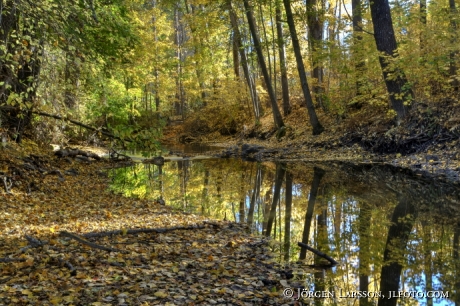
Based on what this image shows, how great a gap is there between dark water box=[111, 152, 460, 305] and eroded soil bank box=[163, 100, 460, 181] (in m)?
1.06

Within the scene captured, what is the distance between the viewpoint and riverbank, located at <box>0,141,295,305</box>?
12.4 feet

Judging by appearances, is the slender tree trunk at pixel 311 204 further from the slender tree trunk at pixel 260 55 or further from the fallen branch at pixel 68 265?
the slender tree trunk at pixel 260 55

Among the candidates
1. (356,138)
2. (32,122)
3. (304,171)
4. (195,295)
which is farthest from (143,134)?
(356,138)

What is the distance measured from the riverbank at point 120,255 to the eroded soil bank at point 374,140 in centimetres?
746

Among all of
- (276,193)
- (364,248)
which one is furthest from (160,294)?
(276,193)

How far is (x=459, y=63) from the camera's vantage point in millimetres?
11977

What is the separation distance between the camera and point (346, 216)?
747cm

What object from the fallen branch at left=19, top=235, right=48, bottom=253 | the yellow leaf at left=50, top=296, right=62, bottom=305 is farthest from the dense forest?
the yellow leaf at left=50, top=296, right=62, bottom=305

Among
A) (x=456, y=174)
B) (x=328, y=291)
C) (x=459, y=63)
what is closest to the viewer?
(x=328, y=291)

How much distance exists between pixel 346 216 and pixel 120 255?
4584 mm

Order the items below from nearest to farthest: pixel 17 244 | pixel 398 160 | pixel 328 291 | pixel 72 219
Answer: pixel 328 291
pixel 17 244
pixel 72 219
pixel 398 160

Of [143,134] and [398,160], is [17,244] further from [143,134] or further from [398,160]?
[398,160]

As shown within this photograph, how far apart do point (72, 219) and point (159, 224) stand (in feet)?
5.24

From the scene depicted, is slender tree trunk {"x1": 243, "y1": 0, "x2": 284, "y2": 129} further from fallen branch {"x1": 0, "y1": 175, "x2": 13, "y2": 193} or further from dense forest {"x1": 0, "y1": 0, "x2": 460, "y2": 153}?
fallen branch {"x1": 0, "y1": 175, "x2": 13, "y2": 193}
